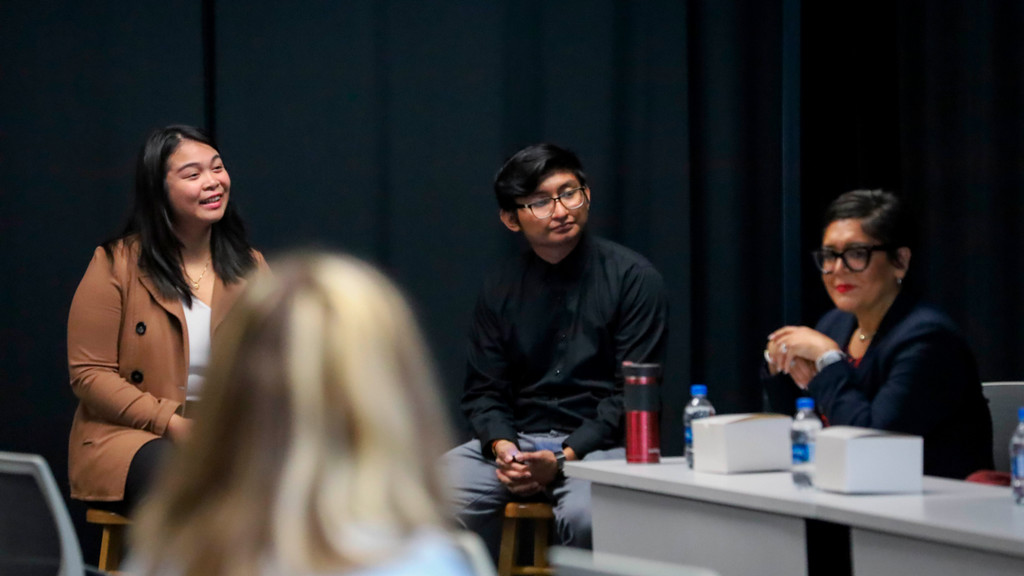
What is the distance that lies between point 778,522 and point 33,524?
1195mm

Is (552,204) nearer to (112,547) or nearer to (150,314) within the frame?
(150,314)

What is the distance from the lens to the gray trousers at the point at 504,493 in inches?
113

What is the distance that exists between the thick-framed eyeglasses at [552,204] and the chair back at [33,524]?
1686 mm

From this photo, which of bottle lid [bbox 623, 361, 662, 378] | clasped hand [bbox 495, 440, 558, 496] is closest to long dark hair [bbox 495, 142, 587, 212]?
clasped hand [bbox 495, 440, 558, 496]

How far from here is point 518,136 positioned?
3.86 m

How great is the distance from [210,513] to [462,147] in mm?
3050

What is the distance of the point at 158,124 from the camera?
11.5 ft

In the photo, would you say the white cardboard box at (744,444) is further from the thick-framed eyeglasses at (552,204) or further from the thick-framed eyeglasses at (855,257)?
the thick-framed eyeglasses at (552,204)

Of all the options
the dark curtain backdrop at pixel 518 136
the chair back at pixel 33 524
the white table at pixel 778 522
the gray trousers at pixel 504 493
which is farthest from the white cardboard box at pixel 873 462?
the dark curtain backdrop at pixel 518 136

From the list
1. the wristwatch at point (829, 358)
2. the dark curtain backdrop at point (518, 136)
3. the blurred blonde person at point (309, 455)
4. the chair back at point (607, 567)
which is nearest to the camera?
the blurred blonde person at point (309, 455)

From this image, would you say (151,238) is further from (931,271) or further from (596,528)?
(931,271)

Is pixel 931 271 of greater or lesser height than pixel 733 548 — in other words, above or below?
above

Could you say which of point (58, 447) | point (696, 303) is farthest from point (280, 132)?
point (696, 303)

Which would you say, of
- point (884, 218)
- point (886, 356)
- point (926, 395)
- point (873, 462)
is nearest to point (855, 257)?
point (884, 218)
